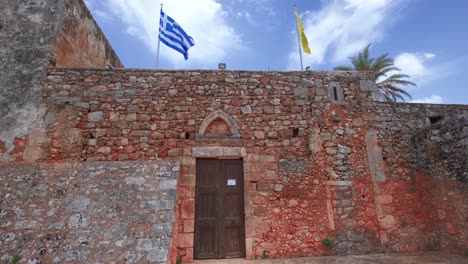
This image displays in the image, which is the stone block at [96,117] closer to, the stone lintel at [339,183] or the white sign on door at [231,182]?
the white sign on door at [231,182]

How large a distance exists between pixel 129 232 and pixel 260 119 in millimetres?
3304

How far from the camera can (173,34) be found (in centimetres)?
773

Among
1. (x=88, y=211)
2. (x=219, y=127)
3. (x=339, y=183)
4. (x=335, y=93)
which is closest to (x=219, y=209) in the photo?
(x=219, y=127)

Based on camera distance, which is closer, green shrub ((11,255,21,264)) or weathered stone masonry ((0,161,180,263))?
green shrub ((11,255,21,264))

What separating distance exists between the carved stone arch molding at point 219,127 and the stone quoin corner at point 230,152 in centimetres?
2

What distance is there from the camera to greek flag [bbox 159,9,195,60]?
7.63m

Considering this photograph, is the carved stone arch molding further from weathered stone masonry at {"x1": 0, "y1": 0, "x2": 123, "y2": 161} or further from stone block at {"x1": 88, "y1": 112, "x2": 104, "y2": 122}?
weathered stone masonry at {"x1": 0, "y1": 0, "x2": 123, "y2": 161}

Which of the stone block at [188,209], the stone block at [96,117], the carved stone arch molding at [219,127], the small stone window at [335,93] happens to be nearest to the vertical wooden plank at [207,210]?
the stone block at [188,209]

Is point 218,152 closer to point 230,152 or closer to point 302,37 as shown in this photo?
point 230,152

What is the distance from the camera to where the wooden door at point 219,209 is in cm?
538

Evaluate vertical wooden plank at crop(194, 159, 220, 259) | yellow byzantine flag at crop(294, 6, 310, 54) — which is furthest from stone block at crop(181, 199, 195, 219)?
yellow byzantine flag at crop(294, 6, 310, 54)

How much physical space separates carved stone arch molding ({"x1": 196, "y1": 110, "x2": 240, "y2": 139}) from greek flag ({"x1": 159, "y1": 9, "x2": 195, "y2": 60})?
9.00 feet

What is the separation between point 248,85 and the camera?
6.23m

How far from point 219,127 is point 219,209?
Answer: 5.51 ft
